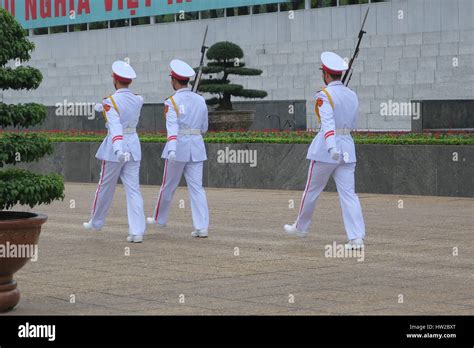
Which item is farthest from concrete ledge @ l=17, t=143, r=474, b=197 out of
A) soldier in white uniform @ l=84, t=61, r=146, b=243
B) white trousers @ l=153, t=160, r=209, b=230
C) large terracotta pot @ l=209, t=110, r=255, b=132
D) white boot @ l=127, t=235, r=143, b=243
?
white boot @ l=127, t=235, r=143, b=243

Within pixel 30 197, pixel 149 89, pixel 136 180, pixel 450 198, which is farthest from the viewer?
pixel 149 89

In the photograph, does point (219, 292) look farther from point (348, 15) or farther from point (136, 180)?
point (348, 15)

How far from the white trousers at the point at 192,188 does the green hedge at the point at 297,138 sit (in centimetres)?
607

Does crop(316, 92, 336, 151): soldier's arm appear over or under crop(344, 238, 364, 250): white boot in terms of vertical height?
over

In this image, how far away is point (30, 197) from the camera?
29.9 ft

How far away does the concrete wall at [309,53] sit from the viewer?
33719 mm

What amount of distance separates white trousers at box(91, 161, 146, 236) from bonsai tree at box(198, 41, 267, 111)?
13870 millimetres

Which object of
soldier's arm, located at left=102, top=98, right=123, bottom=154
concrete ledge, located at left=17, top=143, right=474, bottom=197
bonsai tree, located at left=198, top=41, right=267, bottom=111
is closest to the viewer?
soldier's arm, located at left=102, top=98, right=123, bottom=154

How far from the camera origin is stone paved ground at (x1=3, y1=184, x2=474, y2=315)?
30.7 feet

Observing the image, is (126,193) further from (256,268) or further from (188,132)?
(256,268)

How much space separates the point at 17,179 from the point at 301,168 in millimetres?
12384

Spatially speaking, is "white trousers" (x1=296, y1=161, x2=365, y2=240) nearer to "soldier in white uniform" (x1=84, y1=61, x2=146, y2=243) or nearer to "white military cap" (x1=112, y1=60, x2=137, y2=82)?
"soldier in white uniform" (x1=84, y1=61, x2=146, y2=243)
